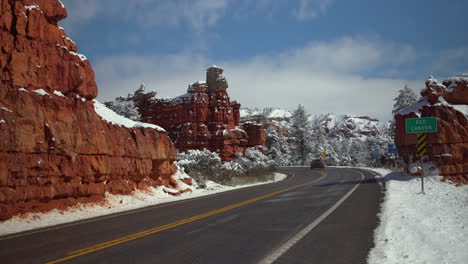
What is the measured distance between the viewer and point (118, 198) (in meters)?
17.5

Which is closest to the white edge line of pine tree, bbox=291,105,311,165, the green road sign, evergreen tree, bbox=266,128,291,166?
the green road sign

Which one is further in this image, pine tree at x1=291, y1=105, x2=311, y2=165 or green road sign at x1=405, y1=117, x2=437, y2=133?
pine tree at x1=291, y1=105, x2=311, y2=165

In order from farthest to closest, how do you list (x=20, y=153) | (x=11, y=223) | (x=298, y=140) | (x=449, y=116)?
(x=298, y=140) < (x=449, y=116) < (x=20, y=153) < (x=11, y=223)

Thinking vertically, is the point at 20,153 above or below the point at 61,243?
above

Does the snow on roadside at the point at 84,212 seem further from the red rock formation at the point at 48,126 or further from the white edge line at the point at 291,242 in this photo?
the white edge line at the point at 291,242

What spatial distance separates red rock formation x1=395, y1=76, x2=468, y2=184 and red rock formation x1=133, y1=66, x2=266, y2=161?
3703cm

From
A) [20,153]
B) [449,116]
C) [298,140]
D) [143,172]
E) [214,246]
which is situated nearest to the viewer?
[214,246]

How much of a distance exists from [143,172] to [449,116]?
23.8 m

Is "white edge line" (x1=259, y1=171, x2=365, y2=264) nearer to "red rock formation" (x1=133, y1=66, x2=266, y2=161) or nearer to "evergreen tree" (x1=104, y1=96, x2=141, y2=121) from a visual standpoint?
"evergreen tree" (x1=104, y1=96, x2=141, y2=121)

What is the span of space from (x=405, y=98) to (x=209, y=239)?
189ft

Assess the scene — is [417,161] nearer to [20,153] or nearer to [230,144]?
[20,153]

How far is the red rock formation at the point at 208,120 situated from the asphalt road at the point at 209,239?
50.8 meters

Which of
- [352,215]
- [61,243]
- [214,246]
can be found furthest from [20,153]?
[352,215]

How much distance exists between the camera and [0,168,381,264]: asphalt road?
6.37m
